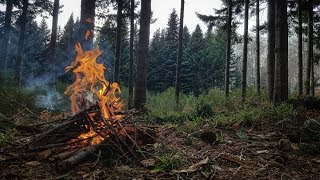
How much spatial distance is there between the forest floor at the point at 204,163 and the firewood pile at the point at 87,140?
0.43 ft

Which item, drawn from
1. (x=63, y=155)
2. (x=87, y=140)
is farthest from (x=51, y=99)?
(x=63, y=155)

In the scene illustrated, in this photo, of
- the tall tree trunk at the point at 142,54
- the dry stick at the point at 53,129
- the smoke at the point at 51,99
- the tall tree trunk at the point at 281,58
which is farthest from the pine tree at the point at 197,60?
the dry stick at the point at 53,129

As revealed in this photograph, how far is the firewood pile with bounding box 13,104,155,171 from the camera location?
3531 millimetres

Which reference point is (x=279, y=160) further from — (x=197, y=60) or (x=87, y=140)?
(x=197, y=60)

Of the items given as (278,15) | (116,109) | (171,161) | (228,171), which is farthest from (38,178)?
(278,15)

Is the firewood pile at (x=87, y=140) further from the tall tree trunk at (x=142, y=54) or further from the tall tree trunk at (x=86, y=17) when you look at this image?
the tall tree trunk at (x=142, y=54)

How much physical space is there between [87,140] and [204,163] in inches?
69.5

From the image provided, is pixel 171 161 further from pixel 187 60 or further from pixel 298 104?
pixel 187 60

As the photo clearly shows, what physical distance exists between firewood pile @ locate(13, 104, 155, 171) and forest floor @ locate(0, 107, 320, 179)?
0.13 metres

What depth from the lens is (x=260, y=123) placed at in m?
5.91

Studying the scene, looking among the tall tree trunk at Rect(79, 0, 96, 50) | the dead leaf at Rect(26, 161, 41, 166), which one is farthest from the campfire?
the tall tree trunk at Rect(79, 0, 96, 50)

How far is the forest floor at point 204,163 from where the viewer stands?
3062 mm

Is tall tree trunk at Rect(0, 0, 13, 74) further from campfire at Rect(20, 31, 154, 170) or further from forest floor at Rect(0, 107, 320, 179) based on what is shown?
forest floor at Rect(0, 107, 320, 179)

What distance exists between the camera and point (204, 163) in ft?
10.9
